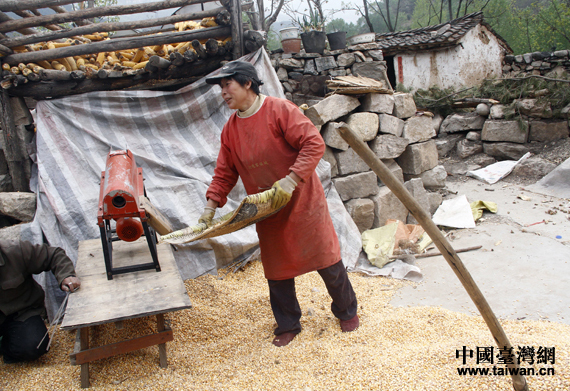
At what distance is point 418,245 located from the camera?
171 inches

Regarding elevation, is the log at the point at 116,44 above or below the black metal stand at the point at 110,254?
above

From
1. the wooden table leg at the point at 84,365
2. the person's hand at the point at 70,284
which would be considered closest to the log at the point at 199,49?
the person's hand at the point at 70,284

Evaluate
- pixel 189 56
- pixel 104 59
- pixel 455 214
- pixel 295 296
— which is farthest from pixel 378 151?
pixel 104 59

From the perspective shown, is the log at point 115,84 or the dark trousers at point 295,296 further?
the log at point 115,84

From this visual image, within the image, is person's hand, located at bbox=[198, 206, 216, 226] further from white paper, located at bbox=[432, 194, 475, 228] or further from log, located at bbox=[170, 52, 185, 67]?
white paper, located at bbox=[432, 194, 475, 228]

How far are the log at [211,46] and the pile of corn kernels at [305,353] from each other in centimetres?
263

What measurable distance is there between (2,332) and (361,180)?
143 inches

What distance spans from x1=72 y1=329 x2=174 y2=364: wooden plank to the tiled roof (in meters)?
11.0

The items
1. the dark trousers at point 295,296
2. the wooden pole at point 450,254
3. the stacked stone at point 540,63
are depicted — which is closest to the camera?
the wooden pole at point 450,254

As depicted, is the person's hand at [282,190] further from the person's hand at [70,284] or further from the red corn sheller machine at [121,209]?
the person's hand at [70,284]

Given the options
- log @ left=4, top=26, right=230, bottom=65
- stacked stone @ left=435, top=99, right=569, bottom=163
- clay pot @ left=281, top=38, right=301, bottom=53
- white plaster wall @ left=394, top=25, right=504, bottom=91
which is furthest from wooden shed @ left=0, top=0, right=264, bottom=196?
white plaster wall @ left=394, top=25, right=504, bottom=91

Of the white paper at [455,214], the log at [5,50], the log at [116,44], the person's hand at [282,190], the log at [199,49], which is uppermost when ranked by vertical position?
the log at [5,50]

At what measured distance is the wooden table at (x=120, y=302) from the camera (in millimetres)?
2156

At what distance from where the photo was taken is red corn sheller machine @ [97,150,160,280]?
2301 millimetres
